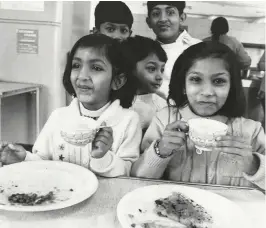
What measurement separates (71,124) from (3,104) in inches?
10.3

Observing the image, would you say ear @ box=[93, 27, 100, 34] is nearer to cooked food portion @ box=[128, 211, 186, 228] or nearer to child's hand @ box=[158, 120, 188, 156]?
child's hand @ box=[158, 120, 188, 156]

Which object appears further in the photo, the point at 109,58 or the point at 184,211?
the point at 109,58

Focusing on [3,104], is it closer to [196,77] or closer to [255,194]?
[196,77]

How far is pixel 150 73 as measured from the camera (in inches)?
32.6

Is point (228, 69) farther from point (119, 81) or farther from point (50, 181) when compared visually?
point (50, 181)

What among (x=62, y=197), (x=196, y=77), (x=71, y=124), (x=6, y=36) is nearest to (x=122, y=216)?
(x=62, y=197)

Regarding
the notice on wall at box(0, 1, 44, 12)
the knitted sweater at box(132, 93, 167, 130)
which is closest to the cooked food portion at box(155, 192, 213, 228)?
the knitted sweater at box(132, 93, 167, 130)

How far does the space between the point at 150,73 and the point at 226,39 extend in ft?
0.82

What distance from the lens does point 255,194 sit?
2.19ft

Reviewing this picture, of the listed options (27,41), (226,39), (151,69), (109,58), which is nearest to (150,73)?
(151,69)

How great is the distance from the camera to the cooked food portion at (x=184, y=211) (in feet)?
1.75

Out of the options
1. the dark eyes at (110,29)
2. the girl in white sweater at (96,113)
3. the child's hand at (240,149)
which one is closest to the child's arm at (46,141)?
the girl in white sweater at (96,113)

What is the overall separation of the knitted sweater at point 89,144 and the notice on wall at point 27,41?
0.21 metres

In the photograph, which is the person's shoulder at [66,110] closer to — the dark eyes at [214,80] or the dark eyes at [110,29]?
the dark eyes at [110,29]
